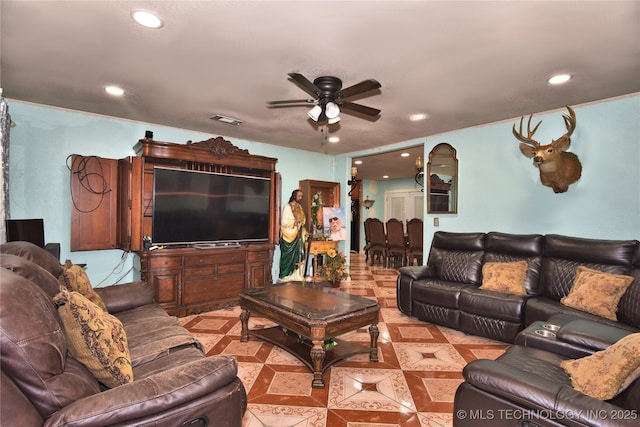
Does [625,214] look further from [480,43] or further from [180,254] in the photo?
[180,254]

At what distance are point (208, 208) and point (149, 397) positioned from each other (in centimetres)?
330

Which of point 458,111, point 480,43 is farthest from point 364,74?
point 458,111

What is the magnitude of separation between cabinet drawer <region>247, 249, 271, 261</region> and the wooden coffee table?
4.28ft

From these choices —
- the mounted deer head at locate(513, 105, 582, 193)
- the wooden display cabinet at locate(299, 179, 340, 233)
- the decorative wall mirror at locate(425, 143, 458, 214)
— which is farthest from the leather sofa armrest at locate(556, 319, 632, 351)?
the wooden display cabinet at locate(299, 179, 340, 233)

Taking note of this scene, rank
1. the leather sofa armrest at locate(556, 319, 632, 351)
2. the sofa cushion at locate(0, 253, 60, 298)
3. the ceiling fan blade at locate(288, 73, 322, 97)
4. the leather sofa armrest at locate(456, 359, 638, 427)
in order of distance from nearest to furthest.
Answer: the leather sofa armrest at locate(456, 359, 638, 427) → the sofa cushion at locate(0, 253, 60, 298) → the leather sofa armrest at locate(556, 319, 632, 351) → the ceiling fan blade at locate(288, 73, 322, 97)

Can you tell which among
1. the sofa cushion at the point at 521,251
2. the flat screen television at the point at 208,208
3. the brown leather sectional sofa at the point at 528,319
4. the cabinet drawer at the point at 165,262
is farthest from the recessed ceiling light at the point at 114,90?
the sofa cushion at the point at 521,251

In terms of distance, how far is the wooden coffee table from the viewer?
228cm

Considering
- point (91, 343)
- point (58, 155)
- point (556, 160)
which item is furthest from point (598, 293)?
point (58, 155)

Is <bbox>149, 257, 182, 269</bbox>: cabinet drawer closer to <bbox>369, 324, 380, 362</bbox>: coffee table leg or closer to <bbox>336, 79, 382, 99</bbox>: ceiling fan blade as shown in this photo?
<bbox>369, 324, 380, 362</bbox>: coffee table leg

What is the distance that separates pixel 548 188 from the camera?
3580 millimetres

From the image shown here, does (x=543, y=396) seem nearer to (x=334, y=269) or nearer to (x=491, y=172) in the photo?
(x=491, y=172)

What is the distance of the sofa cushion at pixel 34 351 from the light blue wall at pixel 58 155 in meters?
3.08

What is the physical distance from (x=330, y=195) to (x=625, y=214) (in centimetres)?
404

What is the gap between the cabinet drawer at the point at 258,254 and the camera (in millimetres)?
4336
